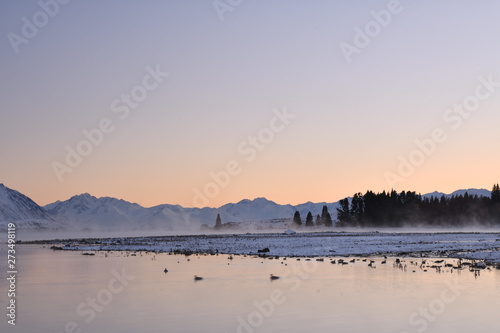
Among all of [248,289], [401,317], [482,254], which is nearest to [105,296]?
[248,289]

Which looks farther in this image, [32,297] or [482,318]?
[32,297]

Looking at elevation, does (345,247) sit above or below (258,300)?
above

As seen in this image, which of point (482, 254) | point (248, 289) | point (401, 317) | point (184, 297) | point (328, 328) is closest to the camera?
point (328, 328)

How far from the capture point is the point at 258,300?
32.4m

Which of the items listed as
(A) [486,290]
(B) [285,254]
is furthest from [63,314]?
(B) [285,254]

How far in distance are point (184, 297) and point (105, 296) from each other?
518cm

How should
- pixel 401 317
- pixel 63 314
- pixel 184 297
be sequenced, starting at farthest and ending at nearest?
1. pixel 184 297
2. pixel 63 314
3. pixel 401 317

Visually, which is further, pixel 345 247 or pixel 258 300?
pixel 345 247

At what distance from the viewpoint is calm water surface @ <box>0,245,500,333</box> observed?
25.7m

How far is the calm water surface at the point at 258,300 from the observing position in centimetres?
2570

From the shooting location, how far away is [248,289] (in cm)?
3675

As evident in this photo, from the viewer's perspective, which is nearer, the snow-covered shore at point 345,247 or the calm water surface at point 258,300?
the calm water surface at point 258,300

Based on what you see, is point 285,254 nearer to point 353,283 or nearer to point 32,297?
point 353,283

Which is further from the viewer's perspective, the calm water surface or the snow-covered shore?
the snow-covered shore
